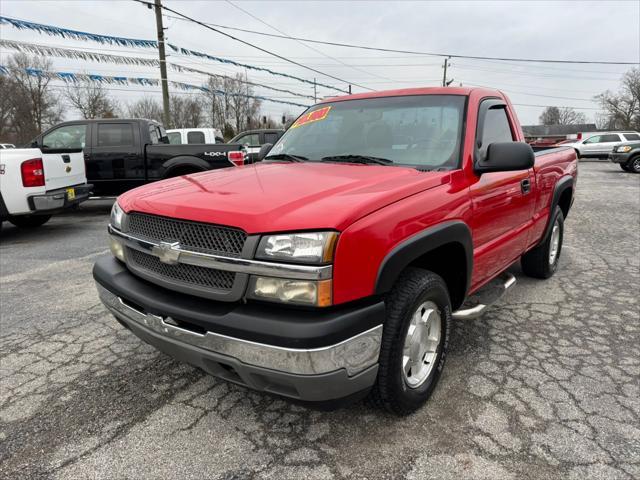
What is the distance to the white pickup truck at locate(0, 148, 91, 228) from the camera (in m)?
6.20

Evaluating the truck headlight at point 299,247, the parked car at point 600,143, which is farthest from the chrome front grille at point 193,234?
the parked car at point 600,143

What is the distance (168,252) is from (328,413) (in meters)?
1.23

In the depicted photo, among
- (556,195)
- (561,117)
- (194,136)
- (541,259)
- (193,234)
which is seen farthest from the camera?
(561,117)

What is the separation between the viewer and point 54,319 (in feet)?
12.2

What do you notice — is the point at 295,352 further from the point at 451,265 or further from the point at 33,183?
the point at 33,183

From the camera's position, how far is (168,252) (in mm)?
2100

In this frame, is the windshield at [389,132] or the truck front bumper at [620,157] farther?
the truck front bumper at [620,157]

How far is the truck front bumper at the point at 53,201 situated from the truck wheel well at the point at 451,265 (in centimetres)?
613

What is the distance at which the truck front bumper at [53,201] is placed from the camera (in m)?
6.37

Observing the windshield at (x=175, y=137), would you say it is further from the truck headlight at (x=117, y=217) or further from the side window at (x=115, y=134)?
the truck headlight at (x=117, y=217)

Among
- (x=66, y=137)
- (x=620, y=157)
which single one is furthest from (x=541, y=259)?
(x=620, y=157)

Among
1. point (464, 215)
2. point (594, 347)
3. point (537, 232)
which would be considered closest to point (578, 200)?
point (537, 232)

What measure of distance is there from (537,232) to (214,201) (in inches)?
121

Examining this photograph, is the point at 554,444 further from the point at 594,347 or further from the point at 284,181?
the point at 284,181
